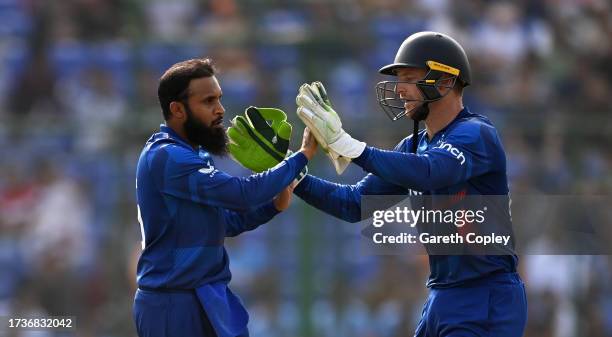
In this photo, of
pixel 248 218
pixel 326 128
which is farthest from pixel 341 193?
pixel 326 128

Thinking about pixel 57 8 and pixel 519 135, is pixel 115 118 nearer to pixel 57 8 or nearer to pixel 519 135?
pixel 57 8

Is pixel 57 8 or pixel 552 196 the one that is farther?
pixel 57 8

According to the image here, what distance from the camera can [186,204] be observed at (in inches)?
199

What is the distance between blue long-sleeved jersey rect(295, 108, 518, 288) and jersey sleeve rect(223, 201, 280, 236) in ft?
2.15

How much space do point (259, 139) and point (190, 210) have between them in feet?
1.83

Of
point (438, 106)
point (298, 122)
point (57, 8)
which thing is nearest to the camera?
point (438, 106)

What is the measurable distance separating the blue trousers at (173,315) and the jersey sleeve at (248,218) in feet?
1.98

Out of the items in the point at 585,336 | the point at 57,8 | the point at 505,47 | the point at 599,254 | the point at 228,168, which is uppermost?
the point at 57,8

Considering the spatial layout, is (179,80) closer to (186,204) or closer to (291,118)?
(186,204)

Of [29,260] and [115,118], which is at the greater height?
[115,118]

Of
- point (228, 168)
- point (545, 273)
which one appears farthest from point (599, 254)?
point (228, 168)

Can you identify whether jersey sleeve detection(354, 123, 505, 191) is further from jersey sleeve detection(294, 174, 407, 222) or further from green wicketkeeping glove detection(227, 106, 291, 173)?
jersey sleeve detection(294, 174, 407, 222)

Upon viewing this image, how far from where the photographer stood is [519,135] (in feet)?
29.6

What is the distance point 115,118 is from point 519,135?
313 cm
